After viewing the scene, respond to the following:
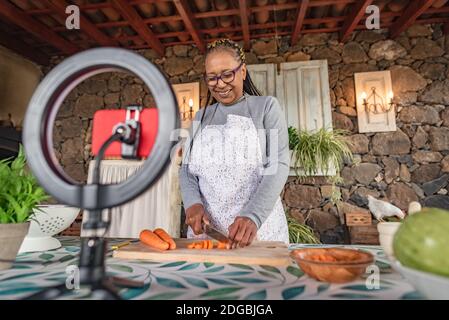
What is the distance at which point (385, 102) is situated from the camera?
3.20m

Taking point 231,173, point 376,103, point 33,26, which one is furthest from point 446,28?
point 33,26

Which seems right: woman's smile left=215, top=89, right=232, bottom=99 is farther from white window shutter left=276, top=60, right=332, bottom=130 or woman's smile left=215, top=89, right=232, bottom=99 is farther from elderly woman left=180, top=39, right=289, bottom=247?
white window shutter left=276, top=60, right=332, bottom=130

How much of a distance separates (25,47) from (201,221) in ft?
13.2

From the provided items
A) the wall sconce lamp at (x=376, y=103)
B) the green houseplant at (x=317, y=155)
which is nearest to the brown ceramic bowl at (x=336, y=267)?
the green houseplant at (x=317, y=155)

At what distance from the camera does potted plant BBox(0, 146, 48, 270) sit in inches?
24.3

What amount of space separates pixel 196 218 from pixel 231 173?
0.34 meters

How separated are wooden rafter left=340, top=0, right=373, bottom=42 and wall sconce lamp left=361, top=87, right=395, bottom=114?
2.48 ft

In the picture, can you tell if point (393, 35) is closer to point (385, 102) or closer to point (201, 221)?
point (385, 102)

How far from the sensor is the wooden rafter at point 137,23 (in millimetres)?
2746

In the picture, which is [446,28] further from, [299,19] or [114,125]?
[114,125]

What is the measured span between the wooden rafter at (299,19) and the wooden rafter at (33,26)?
9.63 ft

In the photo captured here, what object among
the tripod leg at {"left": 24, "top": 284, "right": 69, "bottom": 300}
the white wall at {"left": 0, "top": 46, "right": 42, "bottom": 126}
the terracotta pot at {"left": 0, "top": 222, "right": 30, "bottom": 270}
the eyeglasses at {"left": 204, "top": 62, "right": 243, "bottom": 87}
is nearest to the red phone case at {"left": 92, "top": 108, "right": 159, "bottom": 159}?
the tripod leg at {"left": 24, "top": 284, "right": 69, "bottom": 300}
